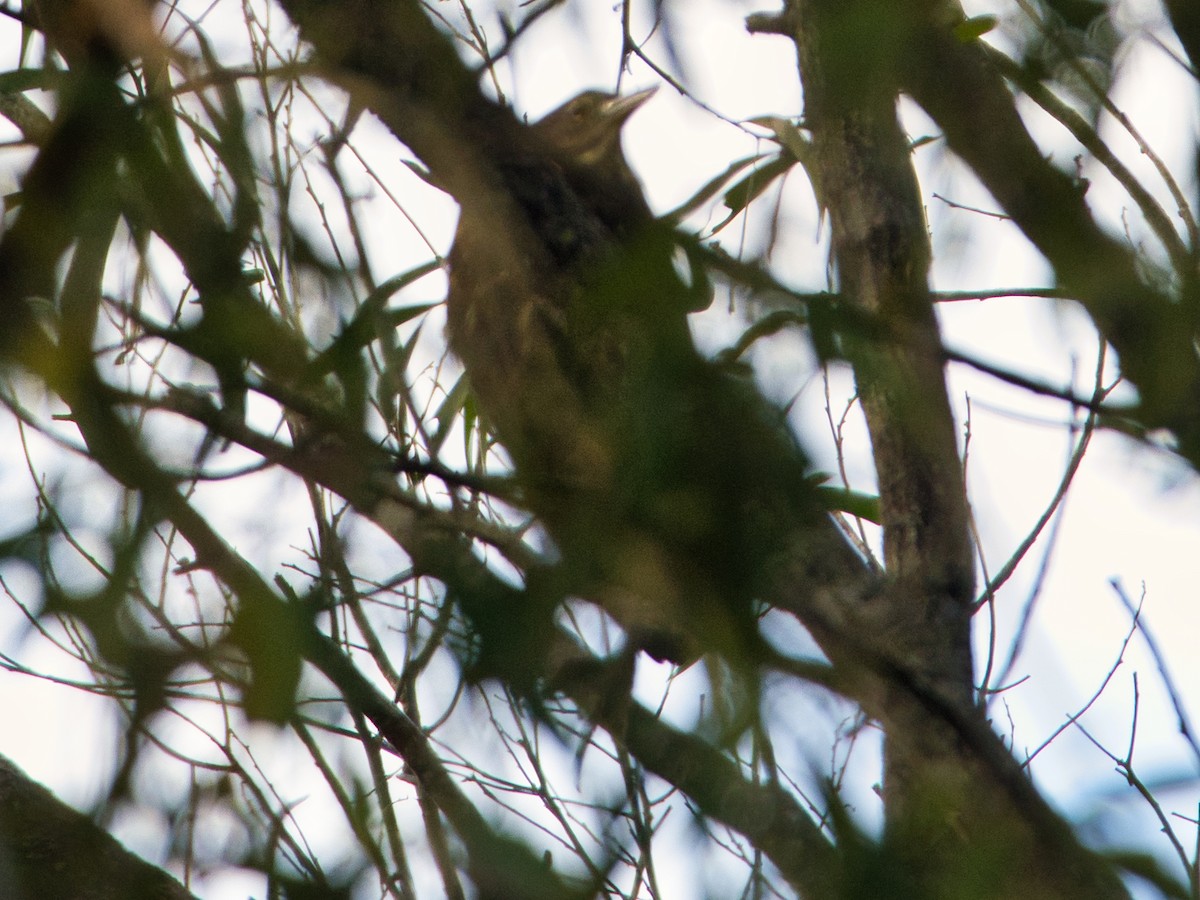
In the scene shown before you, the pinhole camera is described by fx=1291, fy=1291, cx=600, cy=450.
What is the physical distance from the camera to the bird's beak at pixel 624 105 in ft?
3.62

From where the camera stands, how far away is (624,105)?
1.88 m

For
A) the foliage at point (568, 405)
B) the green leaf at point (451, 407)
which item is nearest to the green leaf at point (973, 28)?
the foliage at point (568, 405)

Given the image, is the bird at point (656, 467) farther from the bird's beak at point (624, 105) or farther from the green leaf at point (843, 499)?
the bird's beak at point (624, 105)

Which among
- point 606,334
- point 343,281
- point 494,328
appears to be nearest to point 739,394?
point 606,334

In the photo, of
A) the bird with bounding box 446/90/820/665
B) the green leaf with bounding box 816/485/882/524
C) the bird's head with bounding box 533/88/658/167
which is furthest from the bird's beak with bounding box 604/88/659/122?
the green leaf with bounding box 816/485/882/524

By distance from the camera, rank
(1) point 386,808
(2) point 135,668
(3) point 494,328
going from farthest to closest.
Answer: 1. (1) point 386,808
2. (3) point 494,328
3. (2) point 135,668

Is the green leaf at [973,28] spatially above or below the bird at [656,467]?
above

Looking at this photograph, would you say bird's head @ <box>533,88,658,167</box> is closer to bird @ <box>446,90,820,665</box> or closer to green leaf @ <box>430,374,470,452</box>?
bird @ <box>446,90,820,665</box>

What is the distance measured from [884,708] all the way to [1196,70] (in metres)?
0.46

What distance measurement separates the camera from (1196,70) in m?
0.67

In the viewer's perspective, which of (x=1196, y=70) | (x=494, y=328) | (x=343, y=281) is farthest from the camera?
(x=494, y=328)

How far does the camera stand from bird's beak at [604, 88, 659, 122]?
1.10 metres

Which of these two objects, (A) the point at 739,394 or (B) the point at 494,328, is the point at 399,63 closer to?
(A) the point at 739,394

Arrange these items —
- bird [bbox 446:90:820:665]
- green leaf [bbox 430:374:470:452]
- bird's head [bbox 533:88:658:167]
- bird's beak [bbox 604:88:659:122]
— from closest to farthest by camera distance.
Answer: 1. bird [bbox 446:90:820:665]
2. bird's head [bbox 533:88:658:167]
3. bird's beak [bbox 604:88:659:122]
4. green leaf [bbox 430:374:470:452]
